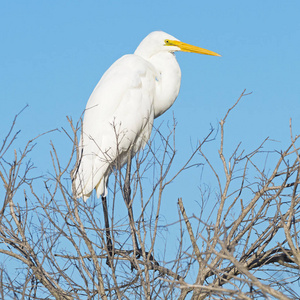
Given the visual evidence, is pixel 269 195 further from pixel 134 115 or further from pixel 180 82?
pixel 180 82

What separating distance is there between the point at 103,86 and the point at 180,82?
0.79m

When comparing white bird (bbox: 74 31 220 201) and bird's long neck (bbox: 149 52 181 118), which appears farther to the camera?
bird's long neck (bbox: 149 52 181 118)

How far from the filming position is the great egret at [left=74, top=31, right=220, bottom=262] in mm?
4711

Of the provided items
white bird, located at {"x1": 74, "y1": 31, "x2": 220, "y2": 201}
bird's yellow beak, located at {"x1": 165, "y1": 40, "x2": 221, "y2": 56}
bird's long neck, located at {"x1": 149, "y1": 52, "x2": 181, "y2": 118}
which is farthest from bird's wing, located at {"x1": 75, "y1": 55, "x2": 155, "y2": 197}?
bird's yellow beak, located at {"x1": 165, "y1": 40, "x2": 221, "y2": 56}

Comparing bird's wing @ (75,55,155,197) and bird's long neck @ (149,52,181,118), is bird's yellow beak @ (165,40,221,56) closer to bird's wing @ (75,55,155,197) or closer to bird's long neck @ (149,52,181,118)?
bird's long neck @ (149,52,181,118)

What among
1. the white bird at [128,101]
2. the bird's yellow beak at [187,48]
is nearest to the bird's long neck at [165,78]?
the white bird at [128,101]

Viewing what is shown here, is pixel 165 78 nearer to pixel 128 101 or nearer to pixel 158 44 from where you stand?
pixel 158 44

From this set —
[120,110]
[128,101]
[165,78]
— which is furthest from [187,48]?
[120,110]

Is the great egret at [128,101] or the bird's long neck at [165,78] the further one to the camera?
the bird's long neck at [165,78]

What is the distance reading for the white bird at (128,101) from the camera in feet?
15.4

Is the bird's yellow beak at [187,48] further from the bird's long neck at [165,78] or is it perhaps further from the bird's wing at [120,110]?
the bird's wing at [120,110]

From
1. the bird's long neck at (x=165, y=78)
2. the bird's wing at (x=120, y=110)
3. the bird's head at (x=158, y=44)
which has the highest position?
the bird's head at (x=158, y=44)

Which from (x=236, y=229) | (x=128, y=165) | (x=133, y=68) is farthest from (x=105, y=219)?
(x=236, y=229)

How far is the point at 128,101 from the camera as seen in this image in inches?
190
